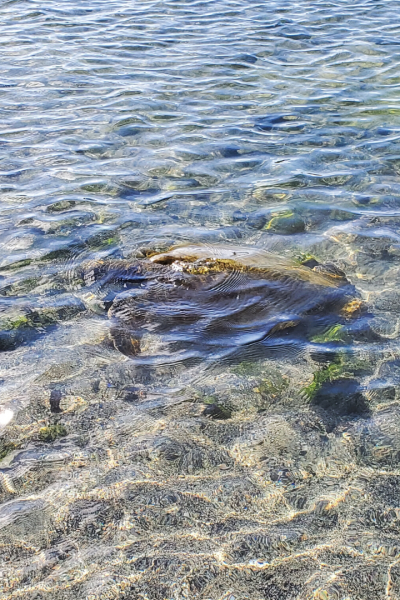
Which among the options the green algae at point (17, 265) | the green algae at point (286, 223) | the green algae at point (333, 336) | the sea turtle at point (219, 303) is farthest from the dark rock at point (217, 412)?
the green algae at point (286, 223)

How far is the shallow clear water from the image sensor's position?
3.71 metres

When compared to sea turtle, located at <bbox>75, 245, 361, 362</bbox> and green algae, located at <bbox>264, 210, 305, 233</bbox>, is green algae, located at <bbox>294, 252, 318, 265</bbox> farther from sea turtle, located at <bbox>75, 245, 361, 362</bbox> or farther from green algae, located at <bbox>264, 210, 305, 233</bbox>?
green algae, located at <bbox>264, 210, 305, 233</bbox>

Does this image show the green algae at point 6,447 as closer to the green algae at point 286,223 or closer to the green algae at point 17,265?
the green algae at point 17,265

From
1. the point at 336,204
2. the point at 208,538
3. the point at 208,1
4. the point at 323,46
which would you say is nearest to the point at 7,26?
the point at 208,1

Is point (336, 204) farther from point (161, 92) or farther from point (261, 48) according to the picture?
point (261, 48)

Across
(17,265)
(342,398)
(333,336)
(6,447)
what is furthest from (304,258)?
(6,447)

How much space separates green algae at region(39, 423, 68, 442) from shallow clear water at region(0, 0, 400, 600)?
0.05ft

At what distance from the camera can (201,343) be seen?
18.2ft

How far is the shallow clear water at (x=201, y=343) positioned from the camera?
12.2 feet

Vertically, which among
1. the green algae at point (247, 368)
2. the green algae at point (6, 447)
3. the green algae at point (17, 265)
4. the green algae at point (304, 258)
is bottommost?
the green algae at point (247, 368)

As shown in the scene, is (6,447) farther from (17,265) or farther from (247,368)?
(17,265)

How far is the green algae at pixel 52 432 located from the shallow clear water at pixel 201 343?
0.02 meters

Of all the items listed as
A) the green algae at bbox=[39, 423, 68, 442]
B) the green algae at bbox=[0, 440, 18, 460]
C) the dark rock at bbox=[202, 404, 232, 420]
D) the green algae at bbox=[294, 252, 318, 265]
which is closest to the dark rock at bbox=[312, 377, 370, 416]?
the dark rock at bbox=[202, 404, 232, 420]

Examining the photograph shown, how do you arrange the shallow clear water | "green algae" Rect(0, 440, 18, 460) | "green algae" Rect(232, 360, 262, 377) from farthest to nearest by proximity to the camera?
1. "green algae" Rect(232, 360, 262, 377)
2. "green algae" Rect(0, 440, 18, 460)
3. the shallow clear water
